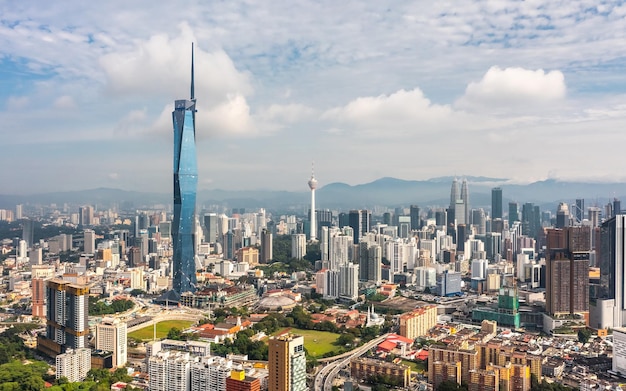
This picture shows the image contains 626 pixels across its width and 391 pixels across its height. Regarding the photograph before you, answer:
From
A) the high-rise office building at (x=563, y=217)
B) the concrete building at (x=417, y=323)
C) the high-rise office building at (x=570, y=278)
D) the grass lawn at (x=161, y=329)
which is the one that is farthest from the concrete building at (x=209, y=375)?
the high-rise office building at (x=563, y=217)

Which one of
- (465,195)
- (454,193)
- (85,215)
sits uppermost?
(454,193)

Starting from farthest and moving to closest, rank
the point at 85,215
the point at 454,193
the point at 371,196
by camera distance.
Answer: the point at 371,196 < the point at 454,193 < the point at 85,215

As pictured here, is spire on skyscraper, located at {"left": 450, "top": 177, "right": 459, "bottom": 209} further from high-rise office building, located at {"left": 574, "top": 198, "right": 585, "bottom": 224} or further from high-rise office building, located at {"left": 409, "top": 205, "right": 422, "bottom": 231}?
high-rise office building, located at {"left": 574, "top": 198, "right": 585, "bottom": 224}

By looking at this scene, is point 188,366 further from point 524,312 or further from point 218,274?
point 218,274

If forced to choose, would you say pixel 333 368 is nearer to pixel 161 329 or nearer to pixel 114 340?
pixel 114 340

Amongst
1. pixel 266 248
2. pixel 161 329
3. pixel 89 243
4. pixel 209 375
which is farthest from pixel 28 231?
pixel 209 375

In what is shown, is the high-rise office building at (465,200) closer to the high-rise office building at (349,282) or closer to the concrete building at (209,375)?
the high-rise office building at (349,282)
